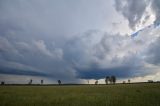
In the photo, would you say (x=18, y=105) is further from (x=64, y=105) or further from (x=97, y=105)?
(x=97, y=105)

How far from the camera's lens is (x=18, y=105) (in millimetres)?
22250

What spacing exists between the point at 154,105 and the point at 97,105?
5863 millimetres

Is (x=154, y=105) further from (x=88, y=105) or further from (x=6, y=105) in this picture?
(x=6, y=105)

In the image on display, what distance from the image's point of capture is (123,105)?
22.2 m

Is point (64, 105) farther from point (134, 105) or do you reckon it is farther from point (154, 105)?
point (154, 105)

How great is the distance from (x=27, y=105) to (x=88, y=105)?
6495mm

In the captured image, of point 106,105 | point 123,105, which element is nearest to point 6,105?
point 106,105

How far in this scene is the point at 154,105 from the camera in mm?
21422

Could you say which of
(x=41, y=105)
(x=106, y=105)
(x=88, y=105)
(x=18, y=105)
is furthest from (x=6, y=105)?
(x=106, y=105)

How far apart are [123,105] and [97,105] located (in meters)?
2.75

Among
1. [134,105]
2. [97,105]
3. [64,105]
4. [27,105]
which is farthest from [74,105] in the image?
[134,105]

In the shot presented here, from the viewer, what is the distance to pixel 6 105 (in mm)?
22125

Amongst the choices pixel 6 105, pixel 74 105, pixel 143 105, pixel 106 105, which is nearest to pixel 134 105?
pixel 143 105

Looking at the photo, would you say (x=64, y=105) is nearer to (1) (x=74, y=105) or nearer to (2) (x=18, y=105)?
(1) (x=74, y=105)
